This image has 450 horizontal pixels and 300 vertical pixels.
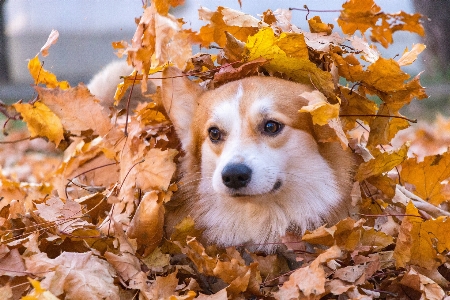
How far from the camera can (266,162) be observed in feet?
6.16

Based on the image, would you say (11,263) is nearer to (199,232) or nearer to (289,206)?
(199,232)

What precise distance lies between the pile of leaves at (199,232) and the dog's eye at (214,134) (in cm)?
19

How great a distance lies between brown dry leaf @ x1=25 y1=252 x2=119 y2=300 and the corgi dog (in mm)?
440

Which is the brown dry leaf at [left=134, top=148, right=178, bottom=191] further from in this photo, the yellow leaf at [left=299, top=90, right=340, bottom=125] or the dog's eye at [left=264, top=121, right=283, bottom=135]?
the yellow leaf at [left=299, top=90, right=340, bottom=125]

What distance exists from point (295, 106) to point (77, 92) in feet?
2.44

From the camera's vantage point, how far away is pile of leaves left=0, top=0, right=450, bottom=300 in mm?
1672

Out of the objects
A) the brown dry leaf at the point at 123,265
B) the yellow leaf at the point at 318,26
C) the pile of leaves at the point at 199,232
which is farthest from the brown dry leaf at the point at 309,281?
the yellow leaf at the point at 318,26

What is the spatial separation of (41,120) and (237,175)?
793 mm

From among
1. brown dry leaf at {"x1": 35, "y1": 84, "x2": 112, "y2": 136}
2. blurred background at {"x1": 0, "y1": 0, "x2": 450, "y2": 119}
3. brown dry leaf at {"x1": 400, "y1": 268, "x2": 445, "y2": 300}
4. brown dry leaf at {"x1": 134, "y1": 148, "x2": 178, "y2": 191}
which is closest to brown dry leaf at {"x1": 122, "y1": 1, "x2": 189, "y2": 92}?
brown dry leaf at {"x1": 134, "y1": 148, "x2": 178, "y2": 191}

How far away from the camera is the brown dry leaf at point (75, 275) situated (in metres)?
1.58

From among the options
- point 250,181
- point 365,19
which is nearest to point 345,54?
point 365,19

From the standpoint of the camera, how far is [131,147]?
203cm

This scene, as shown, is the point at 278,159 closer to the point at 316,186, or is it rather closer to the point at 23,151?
the point at 316,186

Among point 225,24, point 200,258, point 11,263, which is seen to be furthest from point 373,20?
point 11,263
